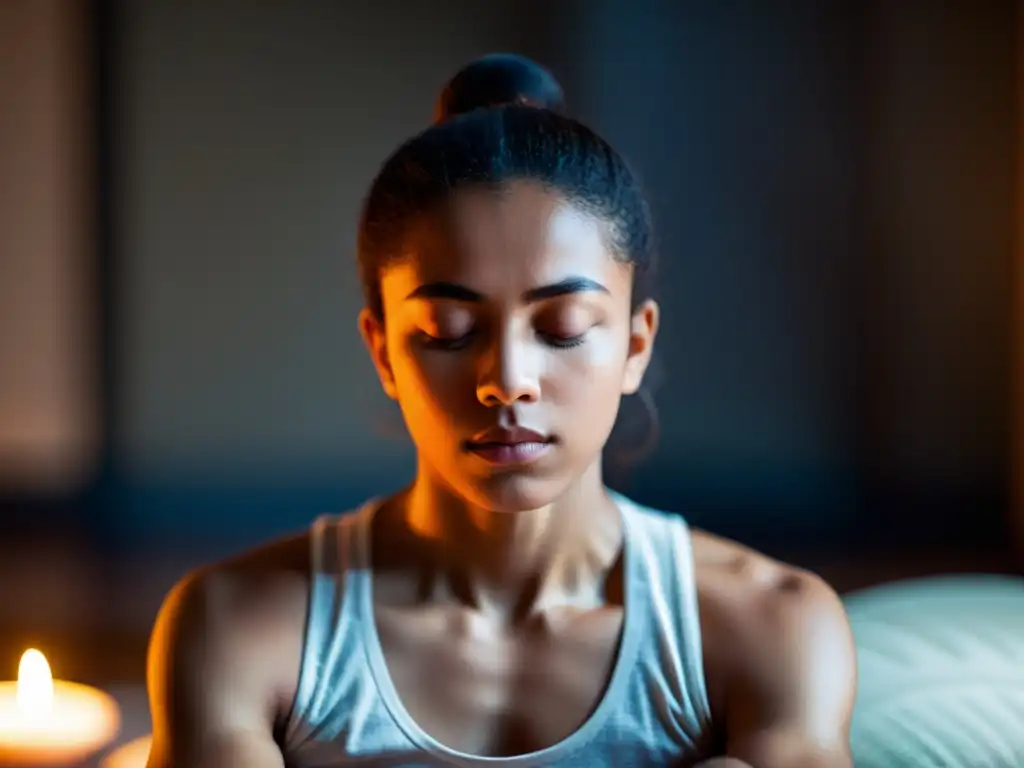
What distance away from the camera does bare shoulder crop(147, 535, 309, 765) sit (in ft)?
2.62

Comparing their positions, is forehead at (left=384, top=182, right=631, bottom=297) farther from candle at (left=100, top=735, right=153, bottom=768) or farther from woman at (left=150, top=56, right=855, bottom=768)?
candle at (left=100, top=735, right=153, bottom=768)

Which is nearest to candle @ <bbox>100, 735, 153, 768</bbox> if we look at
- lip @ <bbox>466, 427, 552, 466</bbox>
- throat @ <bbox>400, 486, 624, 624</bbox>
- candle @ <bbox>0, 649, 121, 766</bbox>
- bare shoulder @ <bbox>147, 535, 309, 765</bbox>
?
candle @ <bbox>0, 649, 121, 766</bbox>

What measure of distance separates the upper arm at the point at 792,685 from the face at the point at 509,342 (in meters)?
0.18

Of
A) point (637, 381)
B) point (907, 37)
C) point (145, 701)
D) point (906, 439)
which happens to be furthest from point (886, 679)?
point (907, 37)

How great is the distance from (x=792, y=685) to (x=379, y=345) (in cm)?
38


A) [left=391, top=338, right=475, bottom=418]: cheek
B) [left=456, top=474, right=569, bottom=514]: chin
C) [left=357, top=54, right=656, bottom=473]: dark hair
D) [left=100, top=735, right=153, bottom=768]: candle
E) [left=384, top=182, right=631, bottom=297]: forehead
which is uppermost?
[left=357, top=54, right=656, bottom=473]: dark hair

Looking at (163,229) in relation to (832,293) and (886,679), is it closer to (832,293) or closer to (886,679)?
(832,293)

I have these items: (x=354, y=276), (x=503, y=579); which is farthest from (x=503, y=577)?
(x=354, y=276)

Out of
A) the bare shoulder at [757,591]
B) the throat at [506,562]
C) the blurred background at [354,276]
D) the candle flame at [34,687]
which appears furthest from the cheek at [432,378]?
the blurred background at [354,276]

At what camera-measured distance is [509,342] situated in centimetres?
79

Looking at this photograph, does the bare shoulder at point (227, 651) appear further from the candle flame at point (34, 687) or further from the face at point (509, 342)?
the candle flame at point (34, 687)

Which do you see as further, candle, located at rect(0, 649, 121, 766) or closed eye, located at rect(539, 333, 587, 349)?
candle, located at rect(0, 649, 121, 766)

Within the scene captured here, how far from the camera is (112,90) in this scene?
282 centimetres

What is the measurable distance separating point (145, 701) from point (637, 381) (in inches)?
26.0
